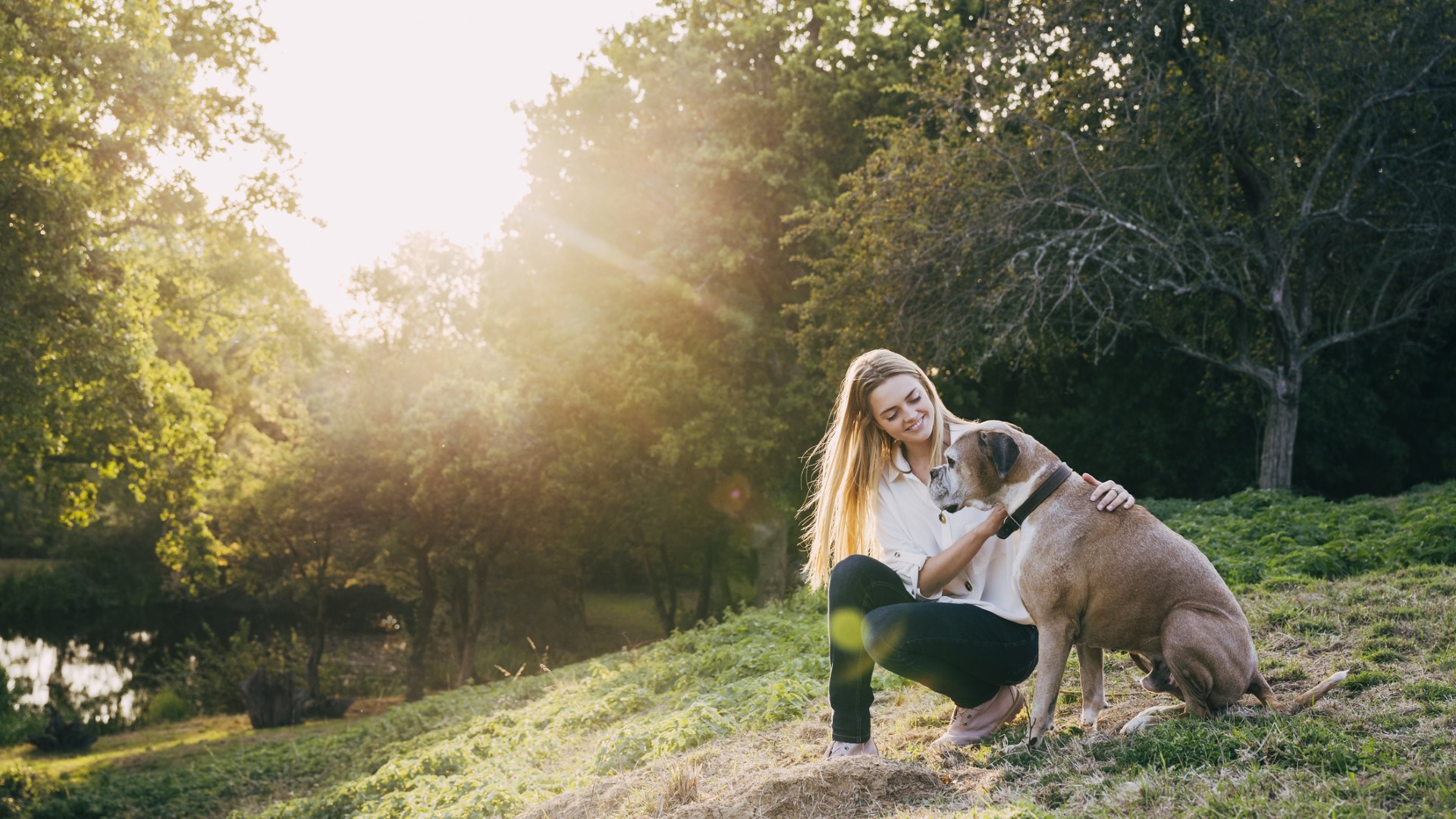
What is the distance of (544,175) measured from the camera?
21875mm

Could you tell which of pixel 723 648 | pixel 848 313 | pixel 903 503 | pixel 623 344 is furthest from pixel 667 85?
pixel 903 503

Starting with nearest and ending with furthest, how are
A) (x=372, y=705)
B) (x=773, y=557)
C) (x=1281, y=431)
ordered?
(x=1281, y=431) → (x=372, y=705) → (x=773, y=557)

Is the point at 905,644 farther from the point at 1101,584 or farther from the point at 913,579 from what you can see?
the point at 1101,584

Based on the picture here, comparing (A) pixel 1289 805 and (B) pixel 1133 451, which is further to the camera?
(B) pixel 1133 451

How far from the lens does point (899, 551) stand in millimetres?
4504

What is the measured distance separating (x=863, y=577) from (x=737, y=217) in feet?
52.3

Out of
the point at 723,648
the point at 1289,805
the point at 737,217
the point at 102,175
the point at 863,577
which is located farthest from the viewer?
the point at 737,217

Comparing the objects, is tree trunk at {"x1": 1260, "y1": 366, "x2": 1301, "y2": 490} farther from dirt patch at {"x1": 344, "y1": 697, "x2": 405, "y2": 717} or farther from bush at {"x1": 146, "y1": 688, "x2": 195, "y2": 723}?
bush at {"x1": 146, "y1": 688, "x2": 195, "y2": 723}

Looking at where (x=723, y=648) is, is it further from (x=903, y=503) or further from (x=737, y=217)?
(x=737, y=217)

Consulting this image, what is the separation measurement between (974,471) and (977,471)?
2 cm

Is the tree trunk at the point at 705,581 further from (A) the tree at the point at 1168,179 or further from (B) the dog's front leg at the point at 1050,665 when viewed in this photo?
(B) the dog's front leg at the point at 1050,665

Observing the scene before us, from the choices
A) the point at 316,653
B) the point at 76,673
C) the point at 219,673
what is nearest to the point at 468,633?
the point at 316,653

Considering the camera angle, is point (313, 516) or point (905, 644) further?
point (313, 516)

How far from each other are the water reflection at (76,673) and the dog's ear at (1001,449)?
68.7 feet
